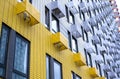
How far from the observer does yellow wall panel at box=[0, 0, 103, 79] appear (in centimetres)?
1199

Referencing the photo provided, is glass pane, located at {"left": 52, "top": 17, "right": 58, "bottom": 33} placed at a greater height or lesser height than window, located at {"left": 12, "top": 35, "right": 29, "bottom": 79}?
greater

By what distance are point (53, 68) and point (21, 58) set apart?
11.4 ft

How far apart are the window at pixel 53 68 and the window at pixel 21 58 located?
2.37m

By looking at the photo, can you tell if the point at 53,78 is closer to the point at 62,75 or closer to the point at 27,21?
the point at 62,75

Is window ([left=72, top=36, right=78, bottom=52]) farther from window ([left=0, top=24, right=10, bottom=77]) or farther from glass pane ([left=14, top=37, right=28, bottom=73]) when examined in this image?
window ([left=0, top=24, right=10, bottom=77])

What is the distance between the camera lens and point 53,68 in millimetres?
15102

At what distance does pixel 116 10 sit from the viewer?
247 feet

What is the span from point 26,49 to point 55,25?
5647mm

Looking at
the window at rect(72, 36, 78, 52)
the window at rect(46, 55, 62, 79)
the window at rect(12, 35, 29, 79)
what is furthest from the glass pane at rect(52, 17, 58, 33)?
the window at rect(12, 35, 29, 79)

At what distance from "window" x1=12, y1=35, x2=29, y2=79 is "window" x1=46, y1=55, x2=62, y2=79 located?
2374 millimetres

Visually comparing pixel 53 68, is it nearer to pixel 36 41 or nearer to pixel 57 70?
pixel 57 70

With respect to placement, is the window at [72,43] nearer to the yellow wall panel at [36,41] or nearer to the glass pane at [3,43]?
the yellow wall panel at [36,41]

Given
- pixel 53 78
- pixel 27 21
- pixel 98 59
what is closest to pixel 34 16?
pixel 27 21

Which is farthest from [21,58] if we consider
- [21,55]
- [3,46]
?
[3,46]
